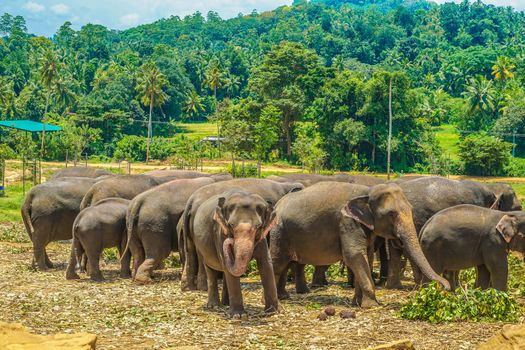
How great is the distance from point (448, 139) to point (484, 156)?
19.0 metres

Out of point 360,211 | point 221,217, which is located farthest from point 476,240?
point 221,217

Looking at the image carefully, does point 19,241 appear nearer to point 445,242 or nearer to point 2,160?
point 445,242

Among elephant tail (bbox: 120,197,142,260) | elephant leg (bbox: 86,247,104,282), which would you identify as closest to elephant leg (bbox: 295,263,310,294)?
elephant tail (bbox: 120,197,142,260)

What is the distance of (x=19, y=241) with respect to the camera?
22266 millimetres

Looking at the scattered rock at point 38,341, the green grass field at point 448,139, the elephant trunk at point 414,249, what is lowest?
the scattered rock at point 38,341

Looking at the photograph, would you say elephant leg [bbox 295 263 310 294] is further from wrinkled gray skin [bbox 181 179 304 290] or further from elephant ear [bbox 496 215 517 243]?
elephant ear [bbox 496 215 517 243]

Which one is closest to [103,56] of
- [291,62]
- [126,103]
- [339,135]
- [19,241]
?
[126,103]

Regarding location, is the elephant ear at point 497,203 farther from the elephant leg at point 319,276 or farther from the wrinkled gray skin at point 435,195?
the elephant leg at point 319,276

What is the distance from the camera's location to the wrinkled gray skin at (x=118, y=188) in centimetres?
1744

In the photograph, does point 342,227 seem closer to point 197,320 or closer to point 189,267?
point 197,320

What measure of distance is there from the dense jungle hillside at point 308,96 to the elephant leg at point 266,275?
35.5 m

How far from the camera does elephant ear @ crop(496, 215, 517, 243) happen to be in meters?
12.6

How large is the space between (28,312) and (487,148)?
174 feet

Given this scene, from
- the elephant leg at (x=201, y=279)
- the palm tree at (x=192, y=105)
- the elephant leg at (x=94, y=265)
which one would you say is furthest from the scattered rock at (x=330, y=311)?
the palm tree at (x=192, y=105)
